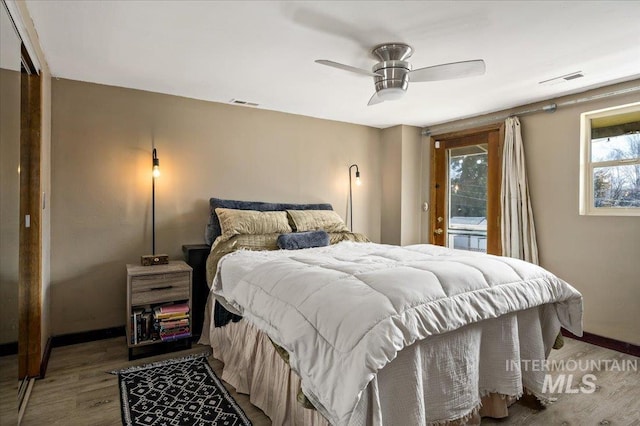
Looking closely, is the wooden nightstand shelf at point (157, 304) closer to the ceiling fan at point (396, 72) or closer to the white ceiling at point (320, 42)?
the white ceiling at point (320, 42)

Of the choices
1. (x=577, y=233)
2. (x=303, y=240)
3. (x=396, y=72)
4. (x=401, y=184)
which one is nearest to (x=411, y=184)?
(x=401, y=184)

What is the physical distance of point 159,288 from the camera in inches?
116

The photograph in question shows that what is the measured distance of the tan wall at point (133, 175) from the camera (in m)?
3.16

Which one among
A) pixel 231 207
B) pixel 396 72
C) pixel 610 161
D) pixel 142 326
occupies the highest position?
pixel 396 72

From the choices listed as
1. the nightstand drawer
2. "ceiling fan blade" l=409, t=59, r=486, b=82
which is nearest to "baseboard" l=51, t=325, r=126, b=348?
the nightstand drawer

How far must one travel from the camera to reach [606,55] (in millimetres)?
2613

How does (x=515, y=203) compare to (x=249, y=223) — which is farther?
(x=515, y=203)

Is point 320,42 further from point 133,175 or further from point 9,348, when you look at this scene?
point 9,348

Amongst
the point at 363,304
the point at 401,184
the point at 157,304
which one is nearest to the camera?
the point at 363,304

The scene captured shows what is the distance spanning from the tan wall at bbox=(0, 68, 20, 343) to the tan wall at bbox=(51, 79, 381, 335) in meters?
1.33

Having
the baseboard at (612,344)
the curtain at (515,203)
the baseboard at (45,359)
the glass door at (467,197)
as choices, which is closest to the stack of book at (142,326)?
the baseboard at (45,359)

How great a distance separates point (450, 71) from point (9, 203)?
2568mm

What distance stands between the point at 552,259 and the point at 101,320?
430cm

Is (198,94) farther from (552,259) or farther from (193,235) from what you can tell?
(552,259)
